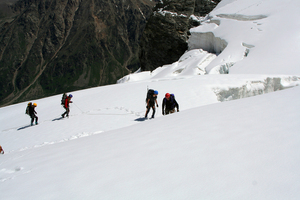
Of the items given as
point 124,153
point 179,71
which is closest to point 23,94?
point 179,71

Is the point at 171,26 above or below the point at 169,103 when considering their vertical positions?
above

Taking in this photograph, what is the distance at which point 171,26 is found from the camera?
4850cm

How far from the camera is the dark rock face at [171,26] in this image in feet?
158

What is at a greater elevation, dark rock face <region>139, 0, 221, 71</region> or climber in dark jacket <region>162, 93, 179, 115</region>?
dark rock face <region>139, 0, 221, 71</region>

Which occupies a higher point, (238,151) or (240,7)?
(240,7)

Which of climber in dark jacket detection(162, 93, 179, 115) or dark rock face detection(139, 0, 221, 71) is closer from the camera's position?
climber in dark jacket detection(162, 93, 179, 115)

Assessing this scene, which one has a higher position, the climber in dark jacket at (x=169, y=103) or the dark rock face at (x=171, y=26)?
the dark rock face at (x=171, y=26)

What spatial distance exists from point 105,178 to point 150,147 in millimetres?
1131

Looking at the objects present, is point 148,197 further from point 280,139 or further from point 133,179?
point 280,139

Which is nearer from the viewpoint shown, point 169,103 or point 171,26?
point 169,103

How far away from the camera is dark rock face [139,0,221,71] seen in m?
→ 48.2

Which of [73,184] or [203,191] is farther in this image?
[73,184]

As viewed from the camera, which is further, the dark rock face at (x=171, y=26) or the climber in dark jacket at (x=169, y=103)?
the dark rock face at (x=171, y=26)

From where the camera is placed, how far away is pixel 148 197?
234 centimetres
